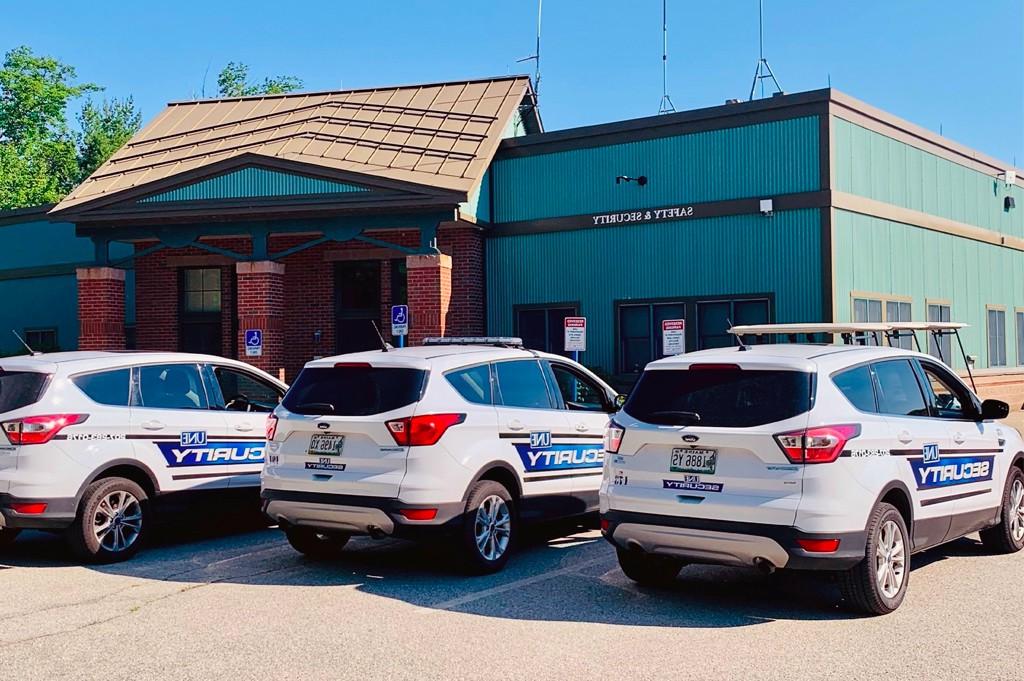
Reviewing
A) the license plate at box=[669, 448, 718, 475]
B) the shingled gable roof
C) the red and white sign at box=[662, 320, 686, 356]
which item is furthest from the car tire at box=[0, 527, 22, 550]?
the shingled gable roof

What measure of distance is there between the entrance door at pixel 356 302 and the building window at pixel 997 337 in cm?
1369

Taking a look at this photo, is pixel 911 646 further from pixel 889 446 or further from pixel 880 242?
pixel 880 242

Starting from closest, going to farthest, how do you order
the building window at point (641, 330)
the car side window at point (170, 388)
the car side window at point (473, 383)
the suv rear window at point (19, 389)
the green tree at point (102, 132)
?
the car side window at point (473, 383) < the suv rear window at point (19, 389) < the car side window at point (170, 388) < the building window at point (641, 330) < the green tree at point (102, 132)

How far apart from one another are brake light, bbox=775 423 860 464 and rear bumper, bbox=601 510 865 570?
1.47ft

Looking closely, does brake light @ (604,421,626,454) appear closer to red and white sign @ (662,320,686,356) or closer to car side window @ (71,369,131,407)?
car side window @ (71,369,131,407)

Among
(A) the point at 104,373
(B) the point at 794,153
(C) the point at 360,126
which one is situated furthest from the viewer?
(C) the point at 360,126

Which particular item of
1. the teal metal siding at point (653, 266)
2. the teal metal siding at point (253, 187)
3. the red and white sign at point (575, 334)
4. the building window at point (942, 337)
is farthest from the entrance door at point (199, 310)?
the building window at point (942, 337)

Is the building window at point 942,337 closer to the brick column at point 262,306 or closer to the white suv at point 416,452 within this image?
the brick column at point 262,306

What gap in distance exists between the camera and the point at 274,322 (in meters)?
20.2

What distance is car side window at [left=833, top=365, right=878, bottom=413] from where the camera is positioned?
712 centimetres

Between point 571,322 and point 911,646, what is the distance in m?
10.3

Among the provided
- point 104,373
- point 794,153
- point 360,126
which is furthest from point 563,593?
point 360,126

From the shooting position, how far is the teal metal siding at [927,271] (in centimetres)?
1855

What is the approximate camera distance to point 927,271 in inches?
850
